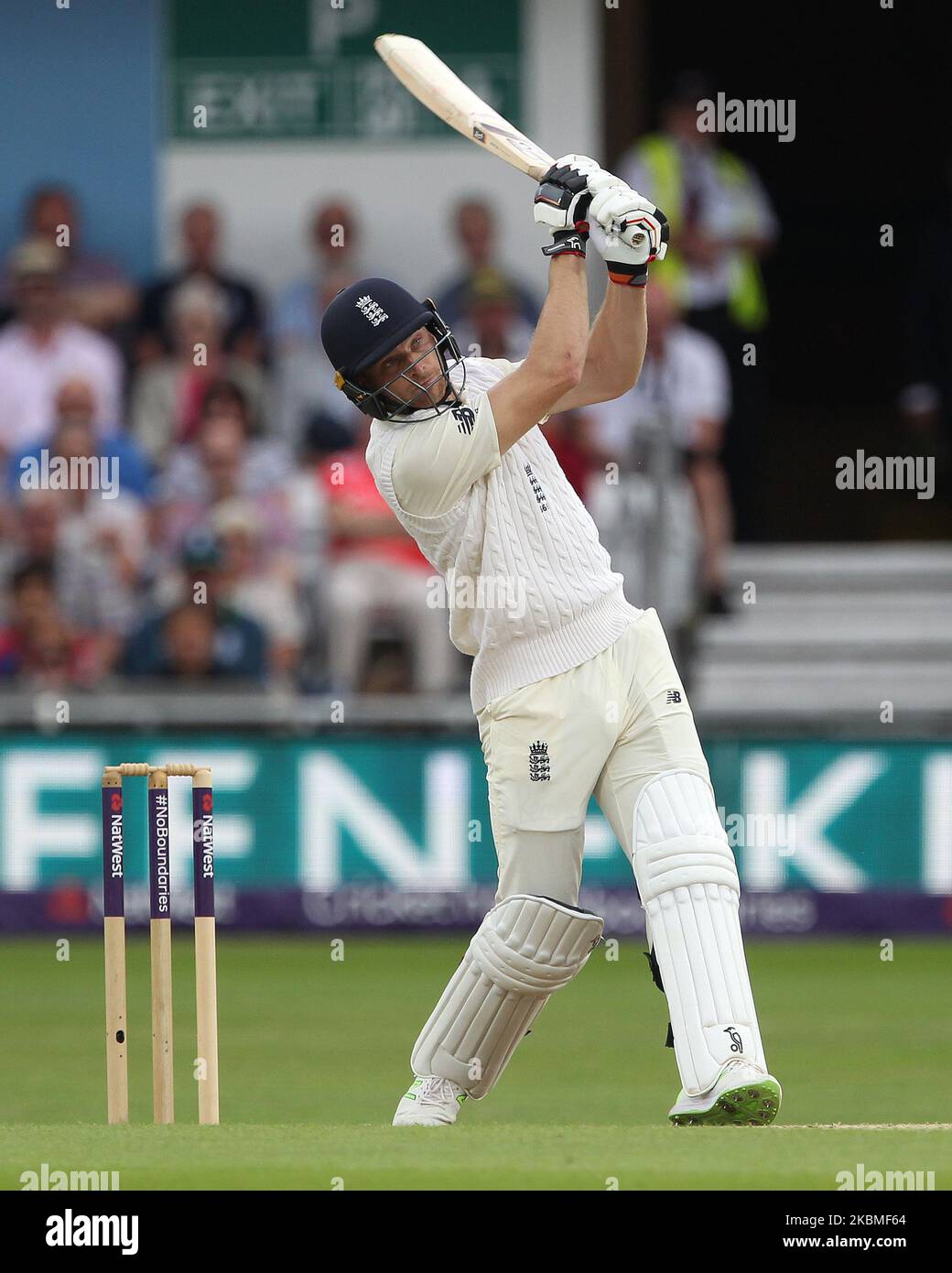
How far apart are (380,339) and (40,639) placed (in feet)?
19.6

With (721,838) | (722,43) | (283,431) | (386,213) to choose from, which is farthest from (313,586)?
(721,838)

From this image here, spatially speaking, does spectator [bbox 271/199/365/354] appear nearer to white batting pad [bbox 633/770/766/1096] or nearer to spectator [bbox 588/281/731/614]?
spectator [bbox 588/281/731/614]

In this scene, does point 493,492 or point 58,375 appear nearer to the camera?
point 493,492

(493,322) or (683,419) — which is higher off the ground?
(493,322)

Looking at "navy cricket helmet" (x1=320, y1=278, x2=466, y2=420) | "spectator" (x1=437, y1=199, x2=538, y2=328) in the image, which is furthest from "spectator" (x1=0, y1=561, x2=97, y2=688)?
"navy cricket helmet" (x1=320, y1=278, x2=466, y2=420)

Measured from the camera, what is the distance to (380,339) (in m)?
5.77

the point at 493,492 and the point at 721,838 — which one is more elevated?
the point at 493,492

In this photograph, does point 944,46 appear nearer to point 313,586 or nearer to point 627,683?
point 313,586

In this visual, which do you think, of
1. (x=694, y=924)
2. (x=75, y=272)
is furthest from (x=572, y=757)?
(x=75, y=272)

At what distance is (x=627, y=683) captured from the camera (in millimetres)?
5895

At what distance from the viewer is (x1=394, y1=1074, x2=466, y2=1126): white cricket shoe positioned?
596cm

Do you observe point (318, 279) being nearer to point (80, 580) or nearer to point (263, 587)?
point (263, 587)
